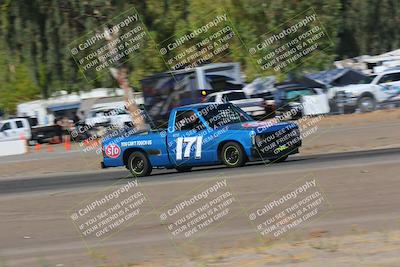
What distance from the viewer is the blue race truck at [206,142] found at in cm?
1753

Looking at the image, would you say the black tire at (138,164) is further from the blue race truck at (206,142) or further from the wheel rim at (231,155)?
the wheel rim at (231,155)

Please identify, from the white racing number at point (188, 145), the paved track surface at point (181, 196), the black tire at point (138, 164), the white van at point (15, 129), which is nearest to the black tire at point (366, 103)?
the white van at point (15, 129)

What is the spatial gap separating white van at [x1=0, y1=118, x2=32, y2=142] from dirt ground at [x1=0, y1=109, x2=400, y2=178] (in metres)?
9.99

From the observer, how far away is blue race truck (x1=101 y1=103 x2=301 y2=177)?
17.5 metres

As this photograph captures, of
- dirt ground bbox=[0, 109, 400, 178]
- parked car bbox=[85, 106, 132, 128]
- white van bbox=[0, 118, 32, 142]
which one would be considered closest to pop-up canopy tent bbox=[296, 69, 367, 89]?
dirt ground bbox=[0, 109, 400, 178]

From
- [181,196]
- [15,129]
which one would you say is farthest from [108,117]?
[181,196]

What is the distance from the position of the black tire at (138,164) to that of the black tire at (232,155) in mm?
1879

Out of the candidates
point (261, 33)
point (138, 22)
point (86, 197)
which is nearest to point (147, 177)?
point (86, 197)

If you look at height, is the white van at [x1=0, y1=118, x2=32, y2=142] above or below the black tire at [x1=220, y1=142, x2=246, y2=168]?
above

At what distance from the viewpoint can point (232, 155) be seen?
1786 cm

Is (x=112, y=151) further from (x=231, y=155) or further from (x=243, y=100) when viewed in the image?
(x=243, y=100)

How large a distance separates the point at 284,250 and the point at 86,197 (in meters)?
7.55

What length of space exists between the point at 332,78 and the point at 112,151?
27170 mm

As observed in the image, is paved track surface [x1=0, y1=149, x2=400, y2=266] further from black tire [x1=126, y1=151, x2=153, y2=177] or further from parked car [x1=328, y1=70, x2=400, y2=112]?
parked car [x1=328, y1=70, x2=400, y2=112]
